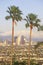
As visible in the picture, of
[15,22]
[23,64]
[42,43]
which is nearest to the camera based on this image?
[42,43]

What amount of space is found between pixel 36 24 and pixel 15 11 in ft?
12.5

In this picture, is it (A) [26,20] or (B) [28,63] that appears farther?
(A) [26,20]

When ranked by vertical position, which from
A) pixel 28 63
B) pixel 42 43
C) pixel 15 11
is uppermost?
pixel 15 11

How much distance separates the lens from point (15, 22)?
1521 inches

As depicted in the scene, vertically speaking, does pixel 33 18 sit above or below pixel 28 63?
above

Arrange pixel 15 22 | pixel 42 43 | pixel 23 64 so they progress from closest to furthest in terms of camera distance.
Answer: pixel 42 43 → pixel 23 64 → pixel 15 22

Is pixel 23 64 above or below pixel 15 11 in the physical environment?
below

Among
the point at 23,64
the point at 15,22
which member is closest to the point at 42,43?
the point at 23,64

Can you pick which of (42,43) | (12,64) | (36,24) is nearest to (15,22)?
(36,24)

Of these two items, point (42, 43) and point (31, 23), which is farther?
point (31, 23)

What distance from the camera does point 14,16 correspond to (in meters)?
38.9

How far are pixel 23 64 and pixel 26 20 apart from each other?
7.46m

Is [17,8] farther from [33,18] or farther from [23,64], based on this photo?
[23,64]

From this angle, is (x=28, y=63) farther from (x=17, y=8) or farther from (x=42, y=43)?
(x=42, y=43)
